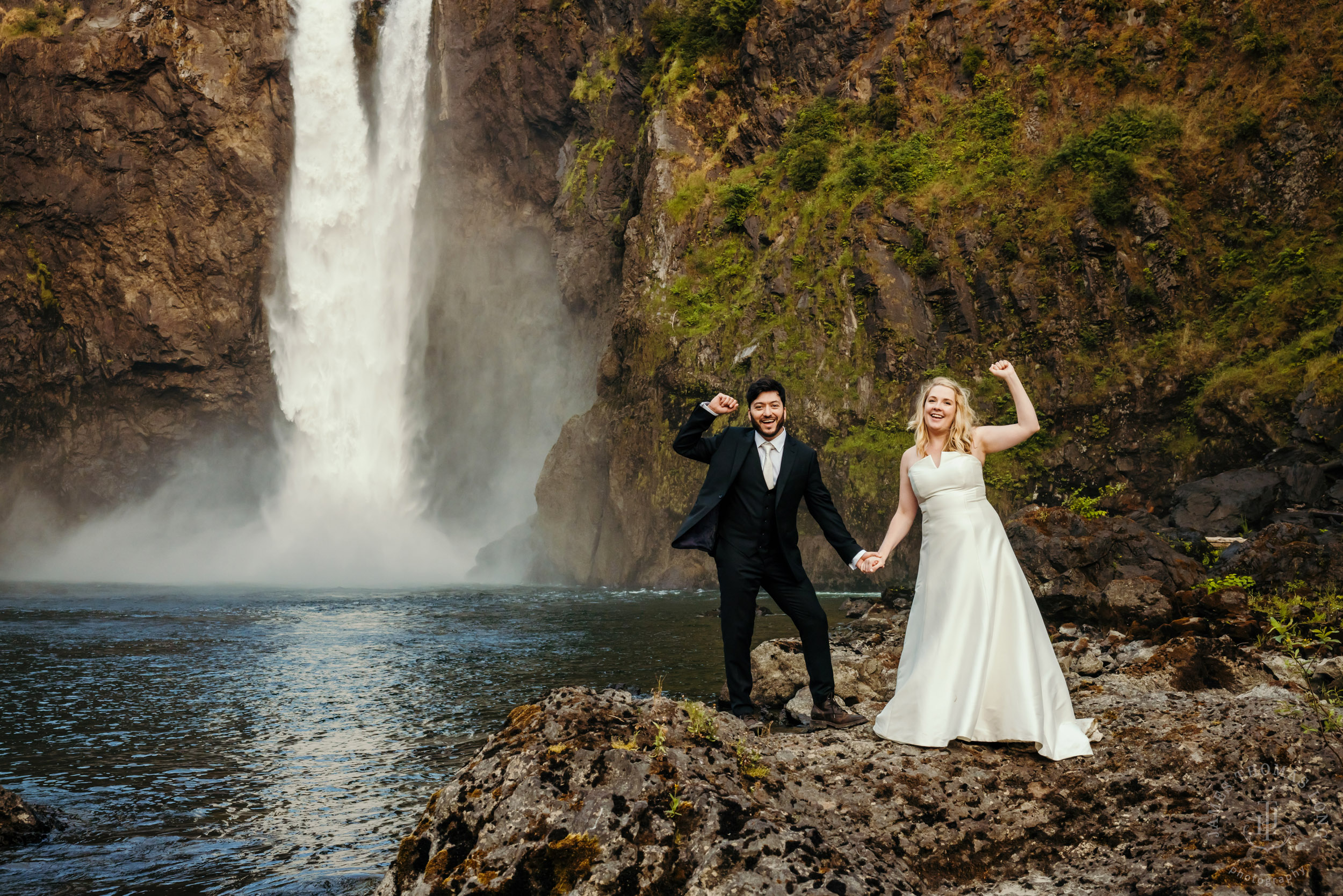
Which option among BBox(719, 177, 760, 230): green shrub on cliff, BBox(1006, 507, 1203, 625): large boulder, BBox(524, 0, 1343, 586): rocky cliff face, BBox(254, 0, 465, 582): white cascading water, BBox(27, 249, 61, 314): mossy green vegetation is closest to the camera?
BBox(1006, 507, 1203, 625): large boulder

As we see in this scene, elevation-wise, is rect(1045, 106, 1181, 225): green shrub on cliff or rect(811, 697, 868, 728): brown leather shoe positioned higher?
rect(1045, 106, 1181, 225): green shrub on cliff

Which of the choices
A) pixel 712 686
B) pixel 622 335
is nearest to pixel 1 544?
pixel 622 335

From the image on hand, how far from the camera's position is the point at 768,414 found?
5.96 metres

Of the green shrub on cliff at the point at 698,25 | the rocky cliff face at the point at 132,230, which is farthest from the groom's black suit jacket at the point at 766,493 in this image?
the rocky cliff face at the point at 132,230

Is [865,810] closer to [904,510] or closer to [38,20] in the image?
[904,510]

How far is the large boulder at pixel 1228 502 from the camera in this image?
1853cm

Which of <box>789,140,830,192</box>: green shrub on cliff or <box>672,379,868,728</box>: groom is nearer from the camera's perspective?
<box>672,379,868,728</box>: groom

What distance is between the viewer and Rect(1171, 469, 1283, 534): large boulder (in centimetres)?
1853

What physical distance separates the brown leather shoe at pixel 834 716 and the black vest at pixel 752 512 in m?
1.07

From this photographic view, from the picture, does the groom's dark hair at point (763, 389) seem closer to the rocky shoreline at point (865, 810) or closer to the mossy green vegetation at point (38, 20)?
the rocky shoreline at point (865, 810)

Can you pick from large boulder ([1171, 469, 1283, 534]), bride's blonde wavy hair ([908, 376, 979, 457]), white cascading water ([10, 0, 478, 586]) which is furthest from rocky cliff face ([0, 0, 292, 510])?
bride's blonde wavy hair ([908, 376, 979, 457])

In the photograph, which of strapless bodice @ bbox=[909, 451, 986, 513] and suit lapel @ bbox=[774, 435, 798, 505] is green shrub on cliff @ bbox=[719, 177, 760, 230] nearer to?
suit lapel @ bbox=[774, 435, 798, 505]

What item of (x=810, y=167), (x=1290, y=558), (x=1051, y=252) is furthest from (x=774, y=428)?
(x=810, y=167)

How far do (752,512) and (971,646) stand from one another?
1612mm
